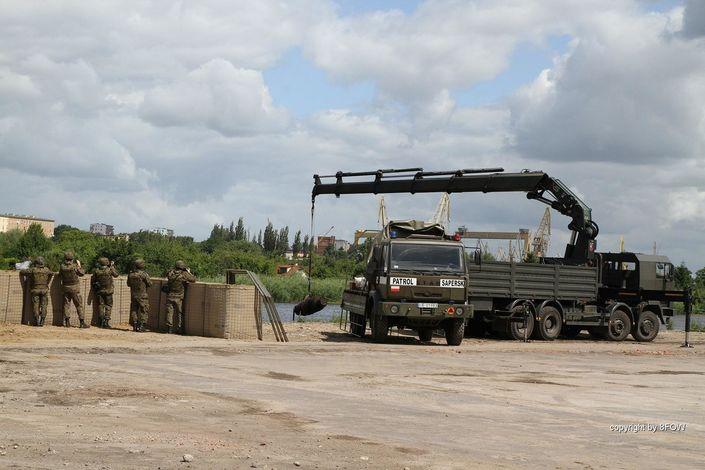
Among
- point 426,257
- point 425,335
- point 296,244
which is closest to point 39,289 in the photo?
point 426,257

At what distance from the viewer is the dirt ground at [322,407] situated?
27.8ft

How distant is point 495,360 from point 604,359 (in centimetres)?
305

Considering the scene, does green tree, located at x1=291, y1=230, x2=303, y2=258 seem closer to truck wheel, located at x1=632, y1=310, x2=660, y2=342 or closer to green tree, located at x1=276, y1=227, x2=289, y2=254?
green tree, located at x1=276, y1=227, x2=289, y2=254

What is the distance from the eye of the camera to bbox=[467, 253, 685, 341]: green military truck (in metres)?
24.7

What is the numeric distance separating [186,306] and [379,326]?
Answer: 4.44m

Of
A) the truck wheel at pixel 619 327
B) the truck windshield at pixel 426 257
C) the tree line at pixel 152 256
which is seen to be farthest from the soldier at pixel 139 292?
the tree line at pixel 152 256

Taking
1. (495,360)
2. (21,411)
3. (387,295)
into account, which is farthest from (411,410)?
(387,295)

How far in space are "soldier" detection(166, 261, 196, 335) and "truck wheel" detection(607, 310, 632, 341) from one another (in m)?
12.4

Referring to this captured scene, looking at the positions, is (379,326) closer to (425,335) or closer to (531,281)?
(425,335)

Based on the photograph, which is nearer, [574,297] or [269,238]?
[574,297]

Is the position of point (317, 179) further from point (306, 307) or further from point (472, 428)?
point (472, 428)

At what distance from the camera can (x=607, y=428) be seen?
35.1 ft

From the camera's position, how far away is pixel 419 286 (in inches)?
845

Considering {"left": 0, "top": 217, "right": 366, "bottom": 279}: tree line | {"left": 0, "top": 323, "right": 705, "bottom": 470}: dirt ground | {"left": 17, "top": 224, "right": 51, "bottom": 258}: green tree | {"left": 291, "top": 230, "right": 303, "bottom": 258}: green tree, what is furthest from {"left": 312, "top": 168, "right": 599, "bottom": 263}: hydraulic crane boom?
{"left": 291, "top": 230, "right": 303, "bottom": 258}: green tree
